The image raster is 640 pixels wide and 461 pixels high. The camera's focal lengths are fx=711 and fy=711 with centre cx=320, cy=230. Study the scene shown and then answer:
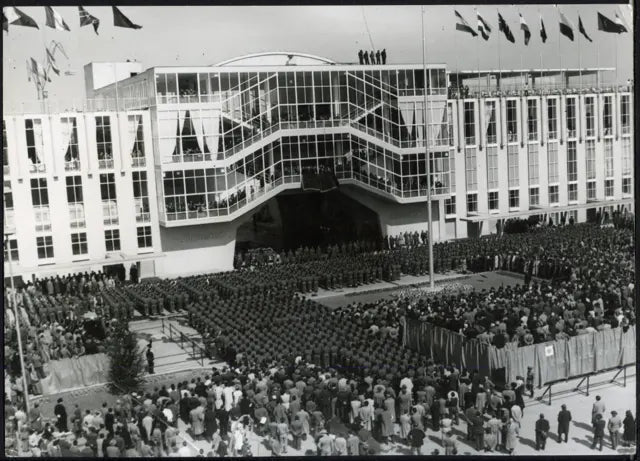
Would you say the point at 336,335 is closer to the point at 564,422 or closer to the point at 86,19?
the point at 564,422

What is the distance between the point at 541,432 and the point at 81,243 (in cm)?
3212

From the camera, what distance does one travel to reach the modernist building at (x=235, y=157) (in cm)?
4266

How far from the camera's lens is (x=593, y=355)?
80.0 ft

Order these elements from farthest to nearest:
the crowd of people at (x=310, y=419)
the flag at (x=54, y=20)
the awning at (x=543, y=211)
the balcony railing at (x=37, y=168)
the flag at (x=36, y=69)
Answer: the awning at (x=543, y=211) → the balcony railing at (x=37, y=168) → the flag at (x=36, y=69) → the flag at (x=54, y=20) → the crowd of people at (x=310, y=419)

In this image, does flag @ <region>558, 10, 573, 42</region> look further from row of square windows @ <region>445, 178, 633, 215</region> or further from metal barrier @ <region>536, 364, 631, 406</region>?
row of square windows @ <region>445, 178, 633, 215</region>

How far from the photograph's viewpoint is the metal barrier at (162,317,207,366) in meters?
28.9

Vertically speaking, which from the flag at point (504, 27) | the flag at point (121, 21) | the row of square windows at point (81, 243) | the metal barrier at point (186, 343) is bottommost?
the metal barrier at point (186, 343)

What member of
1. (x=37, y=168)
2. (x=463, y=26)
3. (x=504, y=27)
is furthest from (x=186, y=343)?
(x=504, y=27)

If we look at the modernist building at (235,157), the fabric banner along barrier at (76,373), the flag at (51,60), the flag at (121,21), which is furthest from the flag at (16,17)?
the modernist building at (235,157)

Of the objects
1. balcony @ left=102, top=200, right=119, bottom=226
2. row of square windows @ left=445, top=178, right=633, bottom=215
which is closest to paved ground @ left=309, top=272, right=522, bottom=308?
row of square windows @ left=445, top=178, right=633, bottom=215

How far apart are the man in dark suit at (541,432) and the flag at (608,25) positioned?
17510mm

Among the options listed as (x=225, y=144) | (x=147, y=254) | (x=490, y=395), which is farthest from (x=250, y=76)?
(x=490, y=395)

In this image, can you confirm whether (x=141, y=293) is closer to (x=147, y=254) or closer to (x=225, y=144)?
(x=147, y=254)

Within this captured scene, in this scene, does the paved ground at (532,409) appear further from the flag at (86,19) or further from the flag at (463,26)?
the flag at (463,26)
